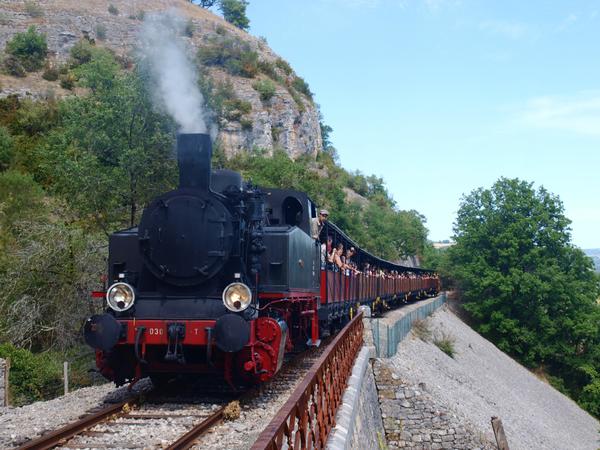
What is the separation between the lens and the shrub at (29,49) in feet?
216

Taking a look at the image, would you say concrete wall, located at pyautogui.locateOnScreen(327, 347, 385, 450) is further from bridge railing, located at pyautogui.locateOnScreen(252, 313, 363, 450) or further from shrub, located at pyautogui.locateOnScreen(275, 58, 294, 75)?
shrub, located at pyautogui.locateOnScreen(275, 58, 294, 75)

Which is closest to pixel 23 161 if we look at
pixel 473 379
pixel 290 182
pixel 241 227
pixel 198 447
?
pixel 290 182

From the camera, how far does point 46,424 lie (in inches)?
311

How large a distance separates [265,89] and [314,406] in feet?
206

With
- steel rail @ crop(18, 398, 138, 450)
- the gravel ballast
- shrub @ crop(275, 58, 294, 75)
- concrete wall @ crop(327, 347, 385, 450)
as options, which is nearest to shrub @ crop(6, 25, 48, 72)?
shrub @ crop(275, 58, 294, 75)

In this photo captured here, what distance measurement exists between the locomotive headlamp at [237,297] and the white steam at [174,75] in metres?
4.51

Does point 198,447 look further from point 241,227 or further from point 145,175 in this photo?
point 145,175

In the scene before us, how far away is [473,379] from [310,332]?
15.8 m

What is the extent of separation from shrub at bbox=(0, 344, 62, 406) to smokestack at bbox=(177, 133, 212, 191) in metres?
8.67

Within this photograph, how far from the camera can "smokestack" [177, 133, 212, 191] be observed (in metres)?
9.47

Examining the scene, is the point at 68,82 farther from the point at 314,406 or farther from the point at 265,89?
the point at 314,406

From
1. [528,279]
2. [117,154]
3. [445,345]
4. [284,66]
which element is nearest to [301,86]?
[284,66]

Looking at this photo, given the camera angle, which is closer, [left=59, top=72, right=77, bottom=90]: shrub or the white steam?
the white steam

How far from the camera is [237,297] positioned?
871 centimetres
